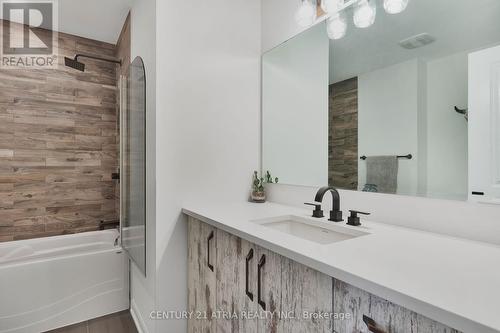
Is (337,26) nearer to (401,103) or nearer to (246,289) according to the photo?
(401,103)

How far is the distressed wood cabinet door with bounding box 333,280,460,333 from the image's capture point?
0.59 meters

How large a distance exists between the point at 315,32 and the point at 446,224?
4.33ft

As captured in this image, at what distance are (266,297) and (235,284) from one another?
23 cm

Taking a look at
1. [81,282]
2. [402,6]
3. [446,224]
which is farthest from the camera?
[81,282]

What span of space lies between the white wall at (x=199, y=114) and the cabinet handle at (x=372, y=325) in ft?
4.17

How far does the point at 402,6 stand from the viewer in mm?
1277

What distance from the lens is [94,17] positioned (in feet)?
8.01

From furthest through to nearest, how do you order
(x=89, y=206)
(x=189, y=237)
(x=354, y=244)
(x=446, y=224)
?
(x=89, y=206)
(x=189, y=237)
(x=446, y=224)
(x=354, y=244)

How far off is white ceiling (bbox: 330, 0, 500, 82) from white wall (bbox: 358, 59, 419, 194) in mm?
71

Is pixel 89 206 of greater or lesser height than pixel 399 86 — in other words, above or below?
below

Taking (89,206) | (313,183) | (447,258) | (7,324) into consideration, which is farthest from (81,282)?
(447,258)

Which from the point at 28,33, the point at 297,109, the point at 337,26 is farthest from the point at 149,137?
the point at 28,33

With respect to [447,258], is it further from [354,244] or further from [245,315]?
[245,315]

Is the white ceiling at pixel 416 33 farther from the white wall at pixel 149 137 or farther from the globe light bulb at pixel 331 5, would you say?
the white wall at pixel 149 137
